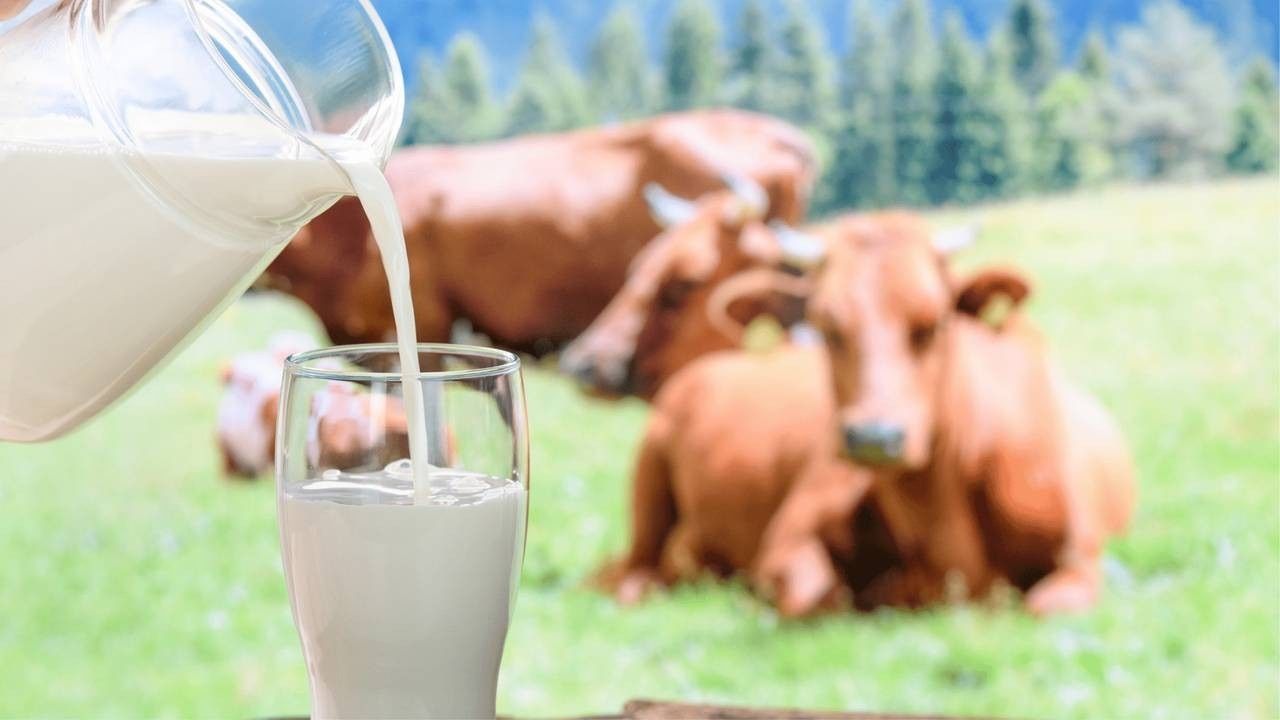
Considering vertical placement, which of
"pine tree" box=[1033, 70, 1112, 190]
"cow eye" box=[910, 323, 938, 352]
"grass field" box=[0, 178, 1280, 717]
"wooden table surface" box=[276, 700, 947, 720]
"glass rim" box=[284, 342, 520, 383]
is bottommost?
"grass field" box=[0, 178, 1280, 717]

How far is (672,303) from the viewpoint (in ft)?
8.36

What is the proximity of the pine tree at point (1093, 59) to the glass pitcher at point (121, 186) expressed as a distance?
2510mm

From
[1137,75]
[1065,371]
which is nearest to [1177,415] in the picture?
[1065,371]

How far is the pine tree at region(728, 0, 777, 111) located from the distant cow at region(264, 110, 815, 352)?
0.07 metres

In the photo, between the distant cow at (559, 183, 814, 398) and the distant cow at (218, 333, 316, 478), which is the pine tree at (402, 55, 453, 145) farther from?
the distant cow at (559, 183, 814, 398)

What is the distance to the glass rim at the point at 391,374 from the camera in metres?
0.52

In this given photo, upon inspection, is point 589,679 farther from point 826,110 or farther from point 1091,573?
point 826,110

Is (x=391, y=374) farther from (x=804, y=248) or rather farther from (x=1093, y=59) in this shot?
(x=1093, y=59)

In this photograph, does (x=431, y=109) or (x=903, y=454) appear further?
(x=431, y=109)

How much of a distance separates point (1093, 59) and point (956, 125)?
0.28 meters

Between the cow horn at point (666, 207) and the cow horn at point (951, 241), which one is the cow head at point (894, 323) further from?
the cow horn at point (666, 207)

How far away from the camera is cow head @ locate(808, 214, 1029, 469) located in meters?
1.79

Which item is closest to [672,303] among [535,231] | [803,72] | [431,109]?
[535,231]

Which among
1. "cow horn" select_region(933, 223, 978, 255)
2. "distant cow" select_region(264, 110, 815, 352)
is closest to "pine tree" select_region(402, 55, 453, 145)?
"distant cow" select_region(264, 110, 815, 352)
